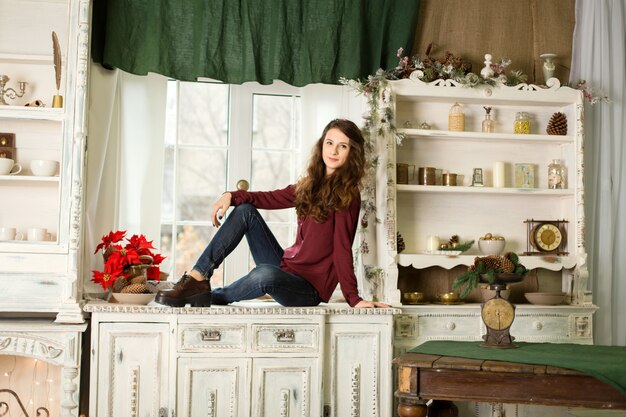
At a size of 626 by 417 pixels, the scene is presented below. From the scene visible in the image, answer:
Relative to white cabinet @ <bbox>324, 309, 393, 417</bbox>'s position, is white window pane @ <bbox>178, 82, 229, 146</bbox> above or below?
above

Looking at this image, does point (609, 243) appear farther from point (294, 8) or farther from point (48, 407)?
point (48, 407)

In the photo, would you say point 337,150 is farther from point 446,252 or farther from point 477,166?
point 477,166

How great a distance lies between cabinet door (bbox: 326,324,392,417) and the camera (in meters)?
3.90

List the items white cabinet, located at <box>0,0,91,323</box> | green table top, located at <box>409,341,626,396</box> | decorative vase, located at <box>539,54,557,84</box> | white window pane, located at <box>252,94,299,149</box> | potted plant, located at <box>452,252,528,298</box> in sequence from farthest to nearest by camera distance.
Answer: white window pane, located at <box>252,94,299,149</box> < decorative vase, located at <box>539,54,557,84</box> < white cabinet, located at <box>0,0,91,323</box> < potted plant, located at <box>452,252,528,298</box> < green table top, located at <box>409,341,626,396</box>

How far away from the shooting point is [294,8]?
456 centimetres

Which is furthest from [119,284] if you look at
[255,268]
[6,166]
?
[6,166]

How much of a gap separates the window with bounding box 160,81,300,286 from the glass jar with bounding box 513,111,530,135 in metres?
1.29

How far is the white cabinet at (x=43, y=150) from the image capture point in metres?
3.85

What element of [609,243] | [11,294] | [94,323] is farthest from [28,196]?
[609,243]

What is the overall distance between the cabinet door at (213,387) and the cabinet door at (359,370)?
0.45 metres

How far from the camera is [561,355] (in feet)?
9.36

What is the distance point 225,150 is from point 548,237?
6.58ft

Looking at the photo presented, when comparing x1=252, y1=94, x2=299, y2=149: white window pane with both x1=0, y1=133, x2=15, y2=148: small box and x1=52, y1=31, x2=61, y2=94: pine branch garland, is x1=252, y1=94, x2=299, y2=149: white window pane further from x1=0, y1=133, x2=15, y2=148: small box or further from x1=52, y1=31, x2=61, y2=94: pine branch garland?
x1=0, y1=133, x2=15, y2=148: small box

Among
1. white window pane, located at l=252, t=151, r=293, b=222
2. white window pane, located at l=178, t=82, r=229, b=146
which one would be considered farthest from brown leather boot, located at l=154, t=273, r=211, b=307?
white window pane, located at l=178, t=82, r=229, b=146
